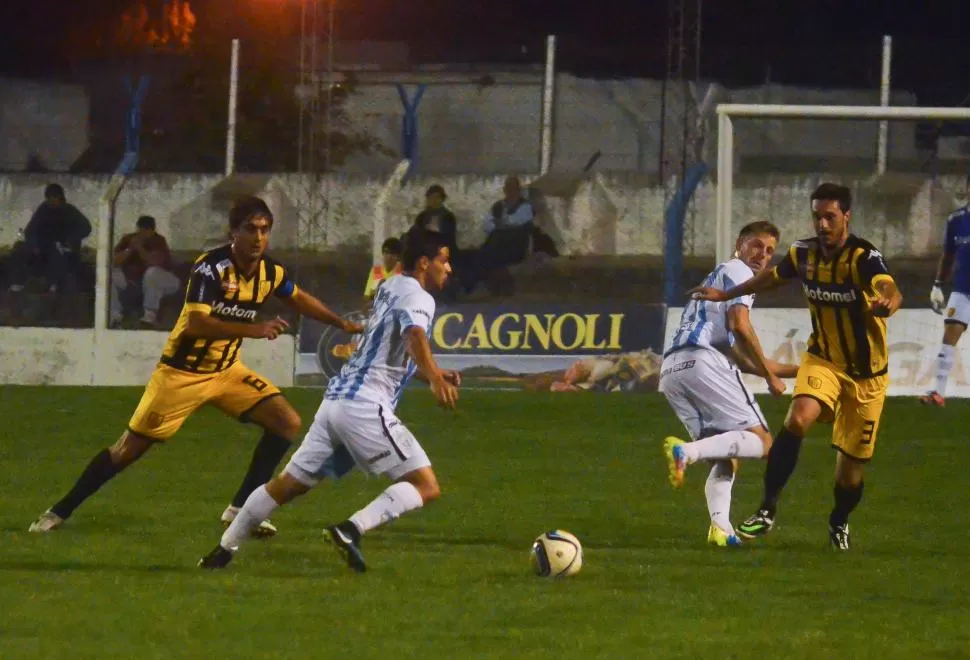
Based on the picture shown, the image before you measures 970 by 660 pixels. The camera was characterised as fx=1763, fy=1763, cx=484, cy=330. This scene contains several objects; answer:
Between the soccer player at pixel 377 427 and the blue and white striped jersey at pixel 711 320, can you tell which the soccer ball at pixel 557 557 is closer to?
the soccer player at pixel 377 427

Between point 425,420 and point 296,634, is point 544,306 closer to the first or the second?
point 425,420

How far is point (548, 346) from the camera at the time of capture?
18641mm

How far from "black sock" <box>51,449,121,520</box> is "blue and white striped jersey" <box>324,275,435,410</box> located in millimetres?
1928

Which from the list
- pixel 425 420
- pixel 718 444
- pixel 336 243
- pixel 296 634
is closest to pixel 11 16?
pixel 336 243

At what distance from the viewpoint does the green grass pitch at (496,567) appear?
255 inches

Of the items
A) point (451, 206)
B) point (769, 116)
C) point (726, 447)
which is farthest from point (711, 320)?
point (451, 206)

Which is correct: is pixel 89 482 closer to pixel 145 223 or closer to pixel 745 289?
pixel 745 289

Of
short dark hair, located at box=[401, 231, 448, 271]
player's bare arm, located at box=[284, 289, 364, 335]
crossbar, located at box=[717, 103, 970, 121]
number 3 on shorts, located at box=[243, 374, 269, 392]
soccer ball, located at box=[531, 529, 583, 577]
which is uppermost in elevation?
crossbar, located at box=[717, 103, 970, 121]

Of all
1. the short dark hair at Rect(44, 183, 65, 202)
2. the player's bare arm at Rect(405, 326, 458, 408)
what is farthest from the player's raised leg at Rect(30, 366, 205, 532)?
the short dark hair at Rect(44, 183, 65, 202)

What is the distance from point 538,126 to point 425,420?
7464 millimetres

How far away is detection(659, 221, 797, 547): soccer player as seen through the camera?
925 centimetres

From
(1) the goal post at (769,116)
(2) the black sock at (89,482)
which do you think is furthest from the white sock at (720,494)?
(1) the goal post at (769,116)

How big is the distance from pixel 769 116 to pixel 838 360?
7553 mm

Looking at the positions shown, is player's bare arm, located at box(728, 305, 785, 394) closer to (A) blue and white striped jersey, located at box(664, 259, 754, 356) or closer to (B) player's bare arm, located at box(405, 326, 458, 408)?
(A) blue and white striped jersey, located at box(664, 259, 754, 356)
